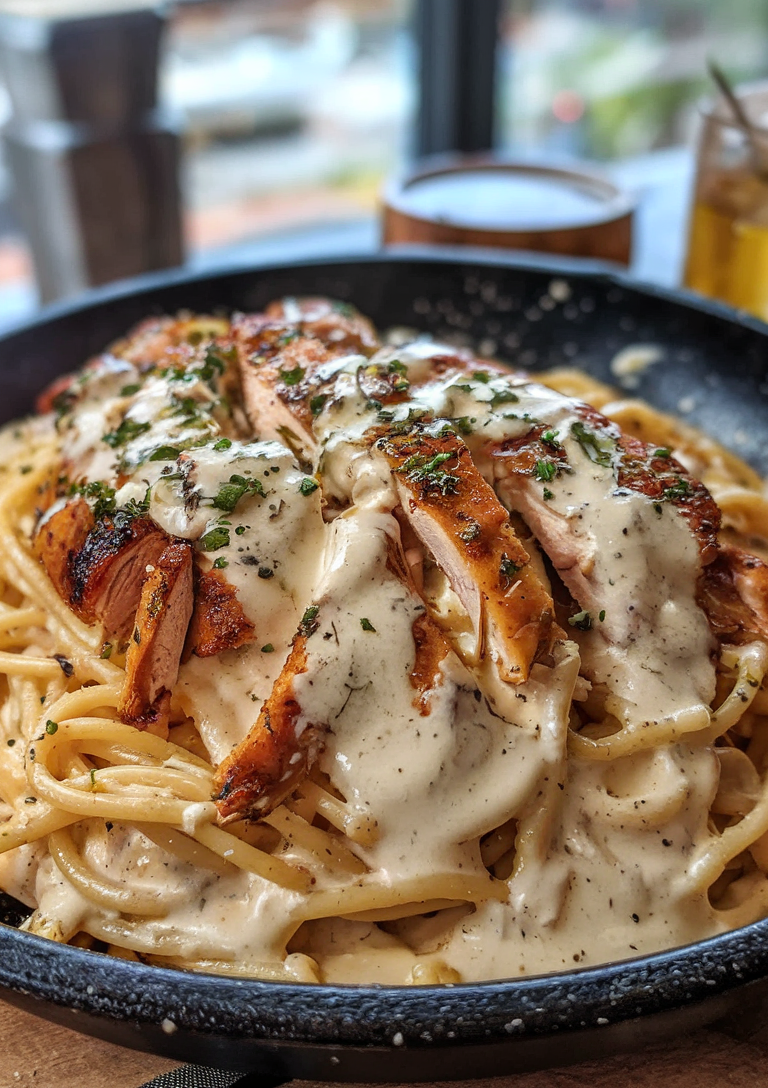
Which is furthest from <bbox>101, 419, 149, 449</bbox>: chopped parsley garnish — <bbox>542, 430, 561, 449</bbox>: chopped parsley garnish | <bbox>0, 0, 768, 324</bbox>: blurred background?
<bbox>0, 0, 768, 324</bbox>: blurred background

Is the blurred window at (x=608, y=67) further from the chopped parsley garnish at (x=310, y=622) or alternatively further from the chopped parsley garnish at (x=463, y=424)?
the chopped parsley garnish at (x=310, y=622)

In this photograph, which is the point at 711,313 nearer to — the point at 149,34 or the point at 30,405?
the point at 30,405

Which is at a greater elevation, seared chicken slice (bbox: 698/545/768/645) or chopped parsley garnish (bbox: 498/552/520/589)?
chopped parsley garnish (bbox: 498/552/520/589)

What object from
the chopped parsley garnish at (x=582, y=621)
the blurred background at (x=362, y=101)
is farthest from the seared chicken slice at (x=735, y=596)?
the blurred background at (x=362, y=101)

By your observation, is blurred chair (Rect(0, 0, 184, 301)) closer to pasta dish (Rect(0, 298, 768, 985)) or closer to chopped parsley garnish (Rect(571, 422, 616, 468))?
pasta dish (Rect(0, 298, 768, 985))

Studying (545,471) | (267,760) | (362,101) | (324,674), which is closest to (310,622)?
(324,674)

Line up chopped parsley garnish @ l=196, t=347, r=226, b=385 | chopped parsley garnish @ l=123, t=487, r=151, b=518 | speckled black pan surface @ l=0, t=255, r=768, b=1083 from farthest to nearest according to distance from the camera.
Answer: chopped parsley garnish @ l=196, t=347, r=226, b=385
chopped parsley garnish @ l=123, t=487, r=151, b=518
speckled black pan surface @ l=0, t=255, r=768, b=1083

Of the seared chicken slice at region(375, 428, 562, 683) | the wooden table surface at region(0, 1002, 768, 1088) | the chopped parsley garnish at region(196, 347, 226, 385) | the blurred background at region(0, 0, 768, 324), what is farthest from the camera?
the blurred background at region(0, 0, 768, 324)
